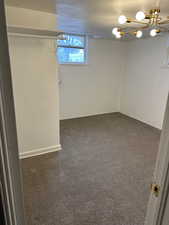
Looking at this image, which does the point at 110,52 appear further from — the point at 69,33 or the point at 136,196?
the point at 136,196

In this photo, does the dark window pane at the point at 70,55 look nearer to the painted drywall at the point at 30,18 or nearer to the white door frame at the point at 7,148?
the painted drywall at the point at 30,18

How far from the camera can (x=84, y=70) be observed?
4590 mm

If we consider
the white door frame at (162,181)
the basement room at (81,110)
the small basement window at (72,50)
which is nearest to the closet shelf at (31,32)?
the basement room at (81,110)

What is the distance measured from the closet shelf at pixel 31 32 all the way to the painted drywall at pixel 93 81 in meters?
1.93

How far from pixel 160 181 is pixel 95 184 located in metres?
1.53

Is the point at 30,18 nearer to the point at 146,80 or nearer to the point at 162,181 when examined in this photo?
the point at 162,181

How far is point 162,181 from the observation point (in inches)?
30.9

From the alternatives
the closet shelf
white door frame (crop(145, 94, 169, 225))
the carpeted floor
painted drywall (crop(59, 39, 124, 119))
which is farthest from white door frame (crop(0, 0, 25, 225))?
painted drywall (crop(59, 39, 124, 119))

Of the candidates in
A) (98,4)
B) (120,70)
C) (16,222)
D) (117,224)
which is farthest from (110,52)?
(16,222)

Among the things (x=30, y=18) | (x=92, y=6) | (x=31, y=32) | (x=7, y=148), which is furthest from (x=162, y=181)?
(x=30, y=18)

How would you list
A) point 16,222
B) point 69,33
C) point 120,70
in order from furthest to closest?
1. point 120,70
2. point 69,33
3. point 16,222

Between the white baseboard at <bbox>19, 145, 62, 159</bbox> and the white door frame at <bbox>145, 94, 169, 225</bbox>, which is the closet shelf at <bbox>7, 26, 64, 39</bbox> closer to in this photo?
the white baseboard at <bbox>19, 145, 62, 159</bbox>

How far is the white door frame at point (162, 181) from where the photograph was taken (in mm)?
755

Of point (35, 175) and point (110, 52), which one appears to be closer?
point (35, 175)
